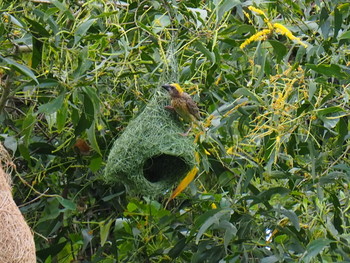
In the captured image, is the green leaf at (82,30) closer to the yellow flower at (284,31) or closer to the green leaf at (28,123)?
the green leaf at (28,123)

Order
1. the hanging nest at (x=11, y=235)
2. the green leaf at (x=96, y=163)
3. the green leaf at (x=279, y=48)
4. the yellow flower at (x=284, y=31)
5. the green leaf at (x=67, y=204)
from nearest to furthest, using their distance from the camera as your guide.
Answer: the hanging nest at (x=11, y=235) → the yellow flower at (x=284, y=31) → the green leaf at (x=279, y=48) → the green leaf at (x=67, y=204) → the green leaf at (x=96, y=163)

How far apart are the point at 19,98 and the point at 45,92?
0.09 meters

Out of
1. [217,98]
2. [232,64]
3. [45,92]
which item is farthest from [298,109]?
[45,92]

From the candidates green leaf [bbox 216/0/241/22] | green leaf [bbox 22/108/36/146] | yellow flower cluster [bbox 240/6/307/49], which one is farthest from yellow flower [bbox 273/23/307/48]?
green leaf [bbox 22/108/36/146]

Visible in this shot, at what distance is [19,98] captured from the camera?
3.62m

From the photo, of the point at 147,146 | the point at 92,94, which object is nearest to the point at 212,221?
the point at 147,146

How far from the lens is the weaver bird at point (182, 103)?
3.18 meters

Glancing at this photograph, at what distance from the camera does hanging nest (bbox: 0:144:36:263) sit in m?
2.87

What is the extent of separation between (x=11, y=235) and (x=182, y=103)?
0.63m

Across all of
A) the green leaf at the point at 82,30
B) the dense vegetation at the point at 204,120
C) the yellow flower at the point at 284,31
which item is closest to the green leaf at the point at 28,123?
the dense vegetation at the point at 204,120

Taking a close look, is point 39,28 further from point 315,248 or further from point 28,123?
point 315,248

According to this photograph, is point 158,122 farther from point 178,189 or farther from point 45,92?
point 45,92

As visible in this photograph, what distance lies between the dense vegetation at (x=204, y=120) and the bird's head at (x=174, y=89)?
101 millimetres

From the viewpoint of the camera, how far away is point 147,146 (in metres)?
3.22
